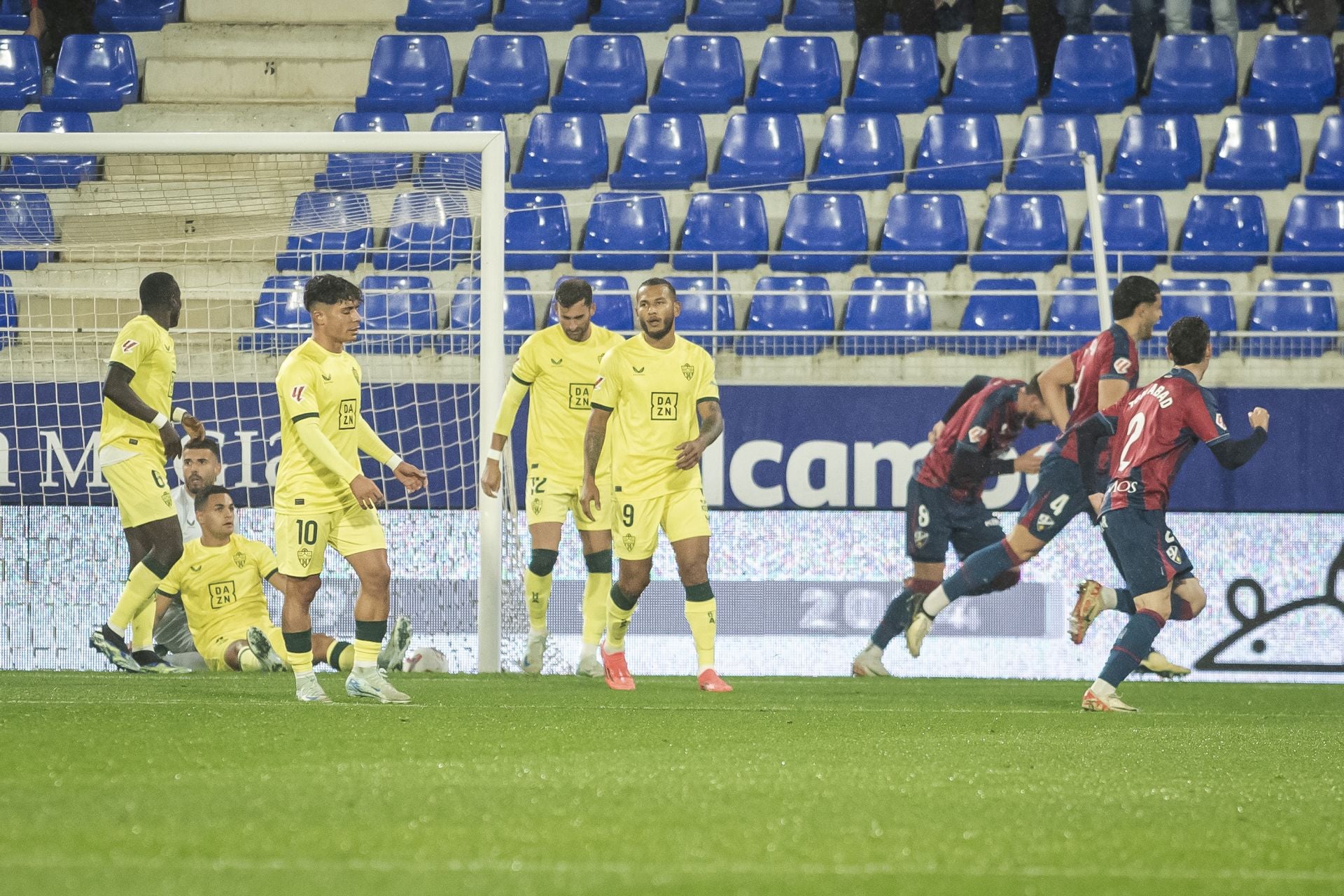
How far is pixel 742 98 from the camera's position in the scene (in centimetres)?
1408

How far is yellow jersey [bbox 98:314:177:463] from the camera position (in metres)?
7.73

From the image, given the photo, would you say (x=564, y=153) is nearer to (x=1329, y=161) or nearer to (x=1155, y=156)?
(x=1155, y=156)

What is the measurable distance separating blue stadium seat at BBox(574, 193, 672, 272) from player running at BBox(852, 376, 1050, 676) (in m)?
3.74

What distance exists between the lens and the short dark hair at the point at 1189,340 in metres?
6.40

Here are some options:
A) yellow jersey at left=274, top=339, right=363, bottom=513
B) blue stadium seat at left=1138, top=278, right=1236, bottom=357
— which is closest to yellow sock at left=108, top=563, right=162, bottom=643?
yellow jersey at left=274, top=339, right=363, bottom=513

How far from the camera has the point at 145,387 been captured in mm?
7848

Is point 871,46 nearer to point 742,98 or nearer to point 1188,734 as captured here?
point 742,98

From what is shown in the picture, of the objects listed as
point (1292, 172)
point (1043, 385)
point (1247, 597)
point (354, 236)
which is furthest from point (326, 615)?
point (1292, 172)

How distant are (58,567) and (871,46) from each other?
26.4 ft

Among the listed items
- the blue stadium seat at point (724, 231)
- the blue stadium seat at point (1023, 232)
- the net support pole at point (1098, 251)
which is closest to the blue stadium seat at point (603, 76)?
the blue stadium seat at point (724, 231)

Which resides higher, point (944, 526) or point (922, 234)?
point (922, 234)

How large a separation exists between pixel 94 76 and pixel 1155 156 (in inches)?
362

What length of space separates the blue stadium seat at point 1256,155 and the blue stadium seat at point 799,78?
328 centimetres

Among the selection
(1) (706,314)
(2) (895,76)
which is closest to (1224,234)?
(2) (895,76)
